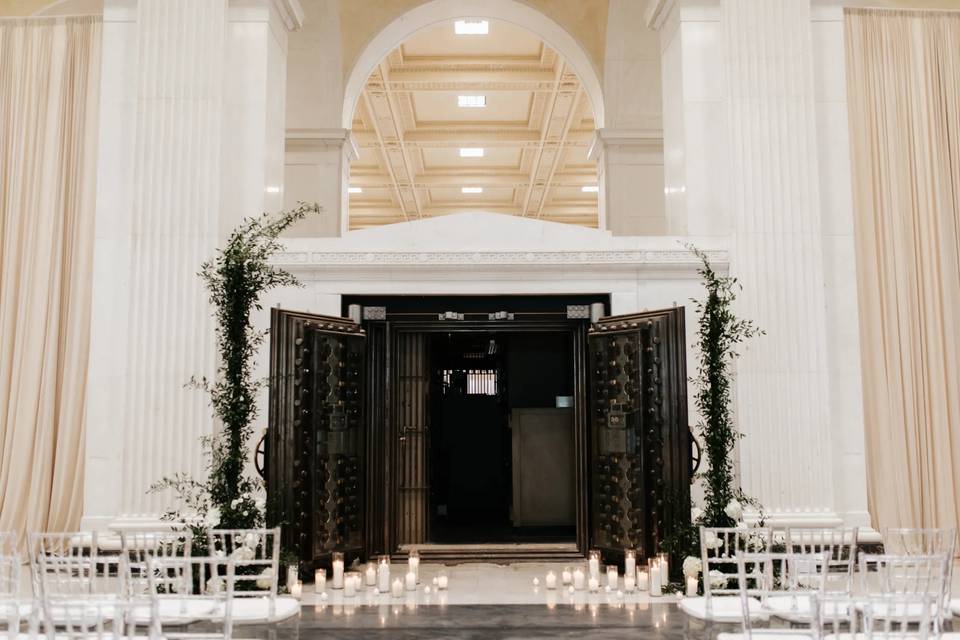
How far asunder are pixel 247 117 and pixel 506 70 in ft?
22.5

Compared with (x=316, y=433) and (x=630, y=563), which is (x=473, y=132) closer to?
(x=316, y=433)

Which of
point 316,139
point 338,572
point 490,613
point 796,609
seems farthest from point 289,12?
point 796,609

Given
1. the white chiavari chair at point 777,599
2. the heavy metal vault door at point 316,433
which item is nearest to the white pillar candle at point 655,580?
the white chiavari chair at point 777,599

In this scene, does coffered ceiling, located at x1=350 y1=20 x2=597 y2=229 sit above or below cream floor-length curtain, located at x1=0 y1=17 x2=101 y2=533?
above

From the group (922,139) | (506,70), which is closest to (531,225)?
(922,139)

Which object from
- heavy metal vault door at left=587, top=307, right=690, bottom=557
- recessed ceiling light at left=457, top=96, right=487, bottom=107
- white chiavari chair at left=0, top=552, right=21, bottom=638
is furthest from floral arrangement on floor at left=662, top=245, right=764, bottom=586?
recessed ceiling light at left=457, top=96, right=487, bottom=107

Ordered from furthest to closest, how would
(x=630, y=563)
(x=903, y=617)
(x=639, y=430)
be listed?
(x=639, y=430), (x=630, y=563), (x=903, y=617)

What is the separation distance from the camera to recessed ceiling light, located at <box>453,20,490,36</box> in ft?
43.8

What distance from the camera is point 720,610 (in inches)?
201

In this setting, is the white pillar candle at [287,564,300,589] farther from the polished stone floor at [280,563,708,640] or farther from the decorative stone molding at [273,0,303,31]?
the decorative stone molding at [273,0,303,31]

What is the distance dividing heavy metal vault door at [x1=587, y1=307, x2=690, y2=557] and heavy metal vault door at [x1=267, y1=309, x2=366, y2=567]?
2268 millimetres

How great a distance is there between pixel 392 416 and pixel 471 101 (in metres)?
8.43

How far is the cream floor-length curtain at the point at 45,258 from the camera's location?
8.38 meters

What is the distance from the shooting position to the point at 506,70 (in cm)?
1469
